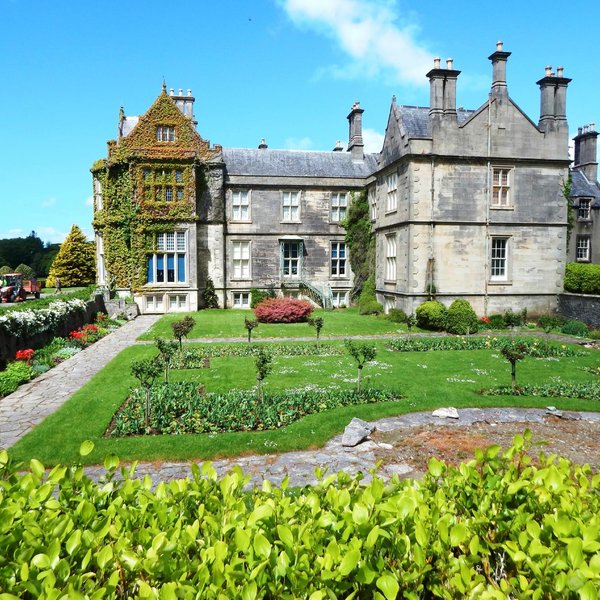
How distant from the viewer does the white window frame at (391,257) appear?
27.6 meters

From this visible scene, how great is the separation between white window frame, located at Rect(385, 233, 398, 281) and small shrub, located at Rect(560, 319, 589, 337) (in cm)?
849

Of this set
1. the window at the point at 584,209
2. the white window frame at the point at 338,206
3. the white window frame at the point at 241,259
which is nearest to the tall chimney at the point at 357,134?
the white window frame at the point at 338,206

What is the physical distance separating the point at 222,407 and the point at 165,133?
24.3 meters

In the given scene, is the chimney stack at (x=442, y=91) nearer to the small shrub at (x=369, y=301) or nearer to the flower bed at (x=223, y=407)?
the small shrub at (x=369, y=301)

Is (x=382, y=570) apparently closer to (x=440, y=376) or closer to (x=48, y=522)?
(x=48, y=522)

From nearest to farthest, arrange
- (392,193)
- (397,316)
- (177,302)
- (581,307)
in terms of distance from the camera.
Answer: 1. (581,307)
2. (397,316)
3. (392,193)
4. (177,302)

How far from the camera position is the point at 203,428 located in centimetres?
996

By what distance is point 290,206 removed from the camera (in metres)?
34.3

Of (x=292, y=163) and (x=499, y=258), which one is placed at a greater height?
(x=292, y=163)

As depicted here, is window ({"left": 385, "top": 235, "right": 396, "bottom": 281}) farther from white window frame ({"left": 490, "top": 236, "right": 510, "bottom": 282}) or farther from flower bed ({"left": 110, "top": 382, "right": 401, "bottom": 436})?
flower bed ({"left": 110, "top": 382, "right": 401, "bottom": 436})

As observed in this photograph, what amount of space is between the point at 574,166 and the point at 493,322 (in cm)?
1993

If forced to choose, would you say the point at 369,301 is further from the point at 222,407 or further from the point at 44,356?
the point at 222,407

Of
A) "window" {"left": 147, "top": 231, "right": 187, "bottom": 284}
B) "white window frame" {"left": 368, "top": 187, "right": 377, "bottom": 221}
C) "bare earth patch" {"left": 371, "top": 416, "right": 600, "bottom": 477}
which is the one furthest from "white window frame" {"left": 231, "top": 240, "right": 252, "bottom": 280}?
"bare earth patch" {"left": 371, "top": 416, "right": 600, "bottom": 477}

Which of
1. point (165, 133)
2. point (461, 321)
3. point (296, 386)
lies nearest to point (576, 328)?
point (461, 321)
